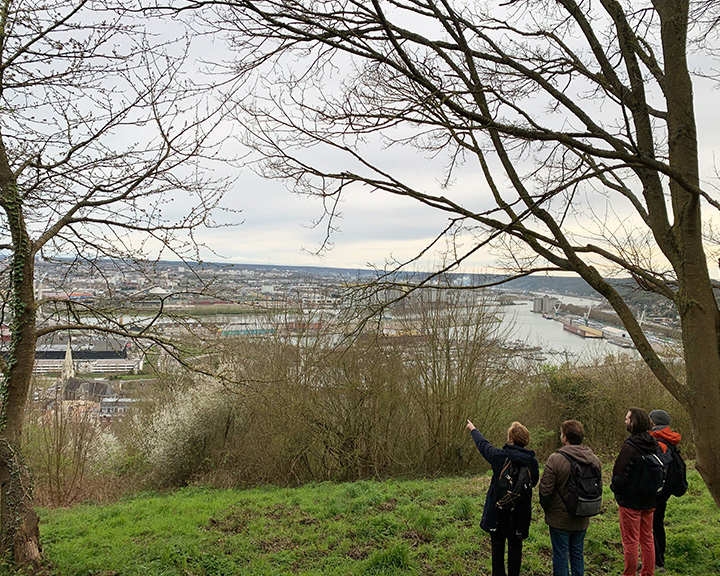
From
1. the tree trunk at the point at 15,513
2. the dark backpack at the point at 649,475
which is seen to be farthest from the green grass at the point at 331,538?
the dark backpack at the point at 649,475

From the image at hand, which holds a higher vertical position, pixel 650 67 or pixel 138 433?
pixel 650 67

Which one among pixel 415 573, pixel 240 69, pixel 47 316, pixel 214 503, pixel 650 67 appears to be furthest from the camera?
pixel 214 503

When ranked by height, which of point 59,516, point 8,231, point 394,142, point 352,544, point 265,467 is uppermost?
point 394,142

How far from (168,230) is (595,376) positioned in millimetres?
14737

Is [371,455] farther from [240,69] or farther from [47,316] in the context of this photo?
[240,69]

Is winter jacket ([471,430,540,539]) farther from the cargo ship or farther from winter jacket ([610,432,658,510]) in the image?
the cargo ship

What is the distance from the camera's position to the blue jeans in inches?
154

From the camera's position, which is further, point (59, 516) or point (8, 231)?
point (59, 516)

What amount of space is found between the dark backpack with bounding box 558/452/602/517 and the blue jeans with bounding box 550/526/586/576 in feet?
0.87

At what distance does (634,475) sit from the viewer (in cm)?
394

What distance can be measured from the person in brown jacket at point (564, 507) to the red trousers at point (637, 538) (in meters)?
0.43

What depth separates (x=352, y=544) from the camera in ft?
17.7

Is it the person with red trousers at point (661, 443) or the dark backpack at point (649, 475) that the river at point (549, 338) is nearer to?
the person with red trousers at point (661, 443)

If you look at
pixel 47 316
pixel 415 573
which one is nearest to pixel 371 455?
pixel 415 573
